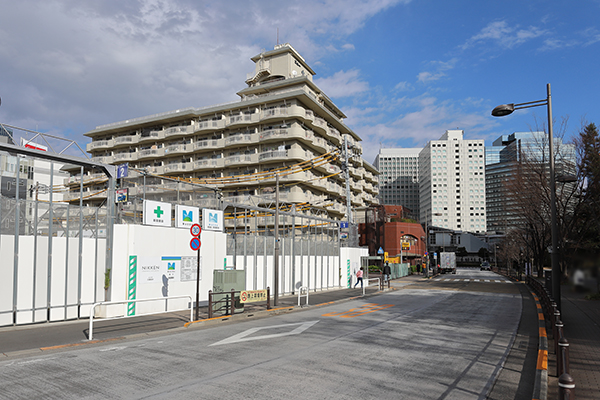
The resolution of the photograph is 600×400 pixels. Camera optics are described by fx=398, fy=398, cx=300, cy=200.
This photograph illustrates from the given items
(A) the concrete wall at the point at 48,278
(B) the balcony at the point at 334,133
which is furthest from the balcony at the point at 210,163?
(A) the concrete wall at the point at 48,278

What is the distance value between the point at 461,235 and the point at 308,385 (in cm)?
13520

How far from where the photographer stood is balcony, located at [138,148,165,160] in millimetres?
59812

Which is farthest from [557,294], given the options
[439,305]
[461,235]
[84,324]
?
[461,235]

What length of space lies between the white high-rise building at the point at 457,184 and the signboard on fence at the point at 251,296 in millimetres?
155954

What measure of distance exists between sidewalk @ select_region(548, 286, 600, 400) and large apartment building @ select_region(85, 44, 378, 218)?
34380 millimetres

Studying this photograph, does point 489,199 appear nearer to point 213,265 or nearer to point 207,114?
point 207,114

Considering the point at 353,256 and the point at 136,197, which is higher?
the point at 136,197

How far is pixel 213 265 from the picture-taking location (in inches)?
784

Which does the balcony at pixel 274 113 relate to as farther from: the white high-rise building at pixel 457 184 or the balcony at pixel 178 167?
the white high-rise building at pixel 457 184

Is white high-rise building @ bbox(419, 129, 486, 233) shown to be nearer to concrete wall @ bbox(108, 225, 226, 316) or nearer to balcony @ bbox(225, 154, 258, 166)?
balcony @ bbox(225, 154, 258, 166)

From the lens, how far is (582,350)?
10.1 meters

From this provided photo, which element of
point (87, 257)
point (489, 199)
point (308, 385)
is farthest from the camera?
point (489, 199)

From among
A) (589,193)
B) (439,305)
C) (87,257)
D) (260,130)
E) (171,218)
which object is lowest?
(439,305)

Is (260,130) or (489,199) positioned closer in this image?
(260,130)
